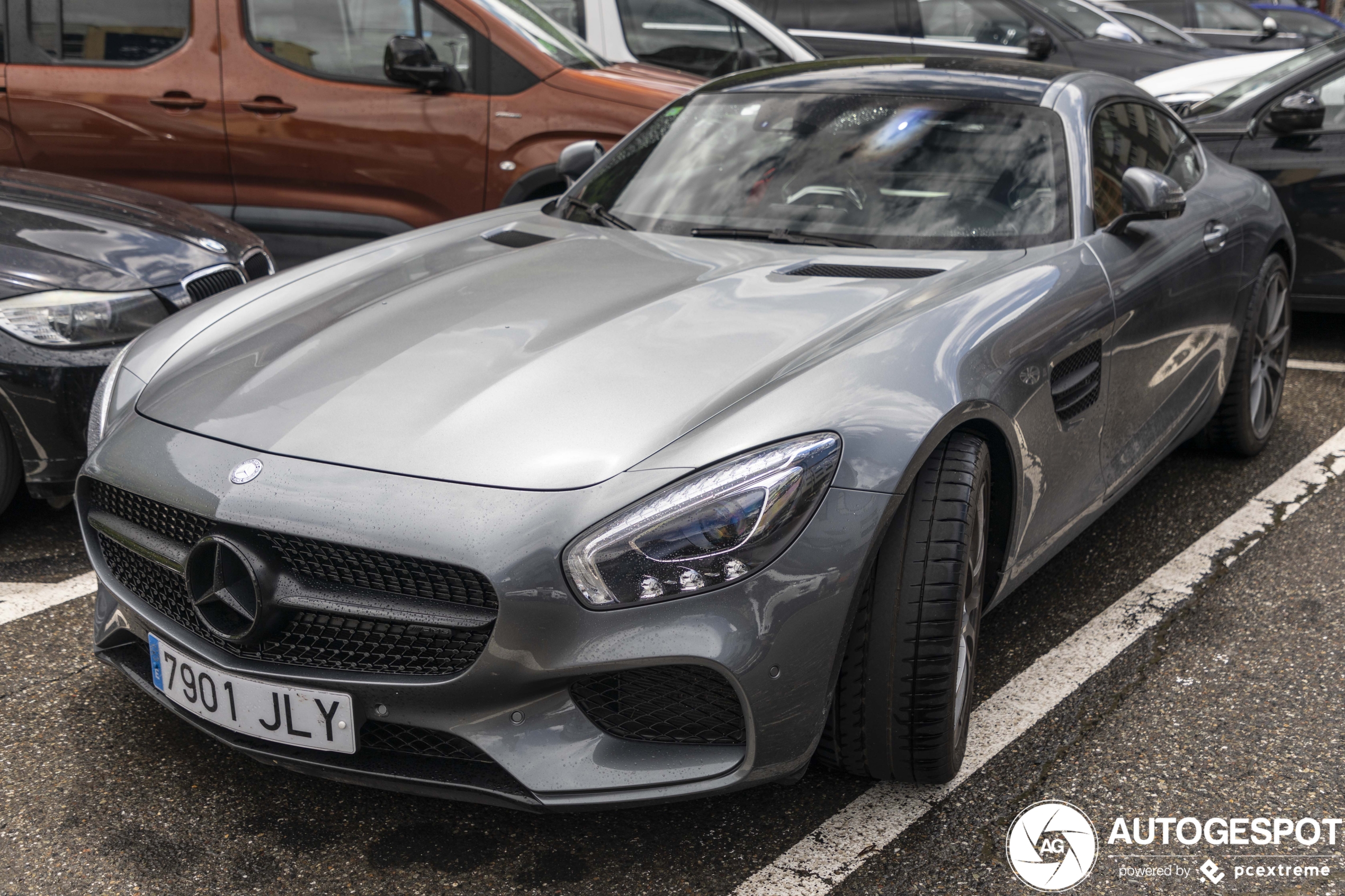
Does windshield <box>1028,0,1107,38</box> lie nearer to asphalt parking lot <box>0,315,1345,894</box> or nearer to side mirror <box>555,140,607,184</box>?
side mirror <box>555,140,607,184</box>

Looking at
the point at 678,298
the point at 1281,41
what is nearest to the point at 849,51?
the point at 1281,41

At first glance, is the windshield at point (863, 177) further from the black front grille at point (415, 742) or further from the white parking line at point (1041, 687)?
the black front grille at point (415, 742)

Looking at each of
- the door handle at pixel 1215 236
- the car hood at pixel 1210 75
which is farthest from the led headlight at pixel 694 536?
the car hood at pixel 1210 75

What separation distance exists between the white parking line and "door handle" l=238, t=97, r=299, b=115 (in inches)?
161

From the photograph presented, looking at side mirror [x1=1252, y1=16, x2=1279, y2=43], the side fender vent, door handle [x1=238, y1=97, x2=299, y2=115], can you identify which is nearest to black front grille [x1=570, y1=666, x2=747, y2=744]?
the side fender vent

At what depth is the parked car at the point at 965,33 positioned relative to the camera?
949cm

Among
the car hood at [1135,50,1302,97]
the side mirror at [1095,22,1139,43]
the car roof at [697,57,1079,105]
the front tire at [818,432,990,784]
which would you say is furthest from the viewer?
the side mirror at [1095,22,1139,43]

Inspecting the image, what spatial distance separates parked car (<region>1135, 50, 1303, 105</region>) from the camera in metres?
7.33

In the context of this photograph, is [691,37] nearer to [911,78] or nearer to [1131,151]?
[911,78]

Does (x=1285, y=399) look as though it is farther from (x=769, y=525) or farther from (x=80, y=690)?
(x=80, y=690)

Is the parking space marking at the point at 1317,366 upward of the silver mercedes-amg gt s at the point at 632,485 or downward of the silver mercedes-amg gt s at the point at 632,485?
downward

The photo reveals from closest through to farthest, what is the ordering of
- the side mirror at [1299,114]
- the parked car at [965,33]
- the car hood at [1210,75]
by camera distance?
the side mirror at [1299,114]
the car hood at [1210,75]
the parked car at [965,33]

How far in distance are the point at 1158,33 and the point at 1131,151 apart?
8619 millimetres

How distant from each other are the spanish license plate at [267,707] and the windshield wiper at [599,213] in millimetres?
1718
